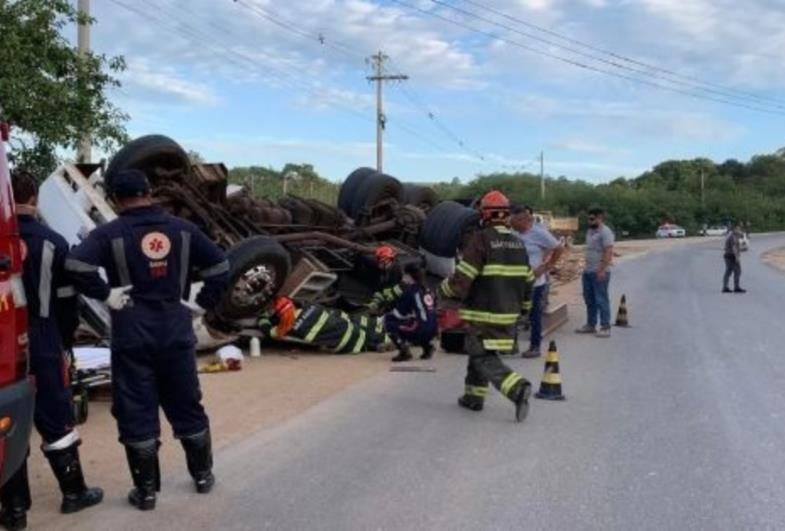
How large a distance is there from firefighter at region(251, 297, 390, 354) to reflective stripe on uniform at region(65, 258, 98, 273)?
20.0 ft

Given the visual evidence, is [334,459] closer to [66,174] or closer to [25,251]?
[25,251]

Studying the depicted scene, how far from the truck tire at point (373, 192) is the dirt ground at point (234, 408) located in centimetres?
414

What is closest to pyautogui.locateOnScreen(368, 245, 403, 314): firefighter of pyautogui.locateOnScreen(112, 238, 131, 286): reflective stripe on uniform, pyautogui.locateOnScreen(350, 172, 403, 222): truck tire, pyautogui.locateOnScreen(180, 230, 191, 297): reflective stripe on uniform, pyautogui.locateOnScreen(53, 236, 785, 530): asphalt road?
pyautogui.locateOnScreen(53, 236, 785, 530): asphalt road

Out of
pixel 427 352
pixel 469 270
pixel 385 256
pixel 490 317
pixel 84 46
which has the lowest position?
pixel 427 352

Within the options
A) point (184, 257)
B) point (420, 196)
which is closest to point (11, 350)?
point (184, 257)

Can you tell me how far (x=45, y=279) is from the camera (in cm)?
502

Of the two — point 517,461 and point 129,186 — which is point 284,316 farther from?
point 129,186

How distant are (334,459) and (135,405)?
1659mm

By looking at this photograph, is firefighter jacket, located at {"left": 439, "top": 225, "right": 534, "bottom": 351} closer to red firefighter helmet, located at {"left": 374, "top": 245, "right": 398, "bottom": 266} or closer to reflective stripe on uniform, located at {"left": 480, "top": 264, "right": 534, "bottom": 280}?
reflective stripe on uniform, located at {"left": 480, "top": 264, "right": 534, "bottom": 280}

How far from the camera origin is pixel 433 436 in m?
7.20

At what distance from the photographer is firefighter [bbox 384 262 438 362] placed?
1124 centimetres

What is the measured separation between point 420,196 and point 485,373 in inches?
372

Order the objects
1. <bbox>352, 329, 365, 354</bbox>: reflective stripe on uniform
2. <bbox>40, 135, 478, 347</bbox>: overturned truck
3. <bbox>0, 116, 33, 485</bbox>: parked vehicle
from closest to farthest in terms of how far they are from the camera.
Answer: <bbox>0, 116, 33, 485</bbox>: parked vehicle < <bbox>40, 135, 478, 347</bbox>: overturned truck < <bbox>352, 329, 365, 354</bbox>: reflective stripe on uniform

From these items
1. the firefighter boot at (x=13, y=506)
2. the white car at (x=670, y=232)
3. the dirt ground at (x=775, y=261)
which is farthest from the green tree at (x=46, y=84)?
the white car at (x=670, y=232)
